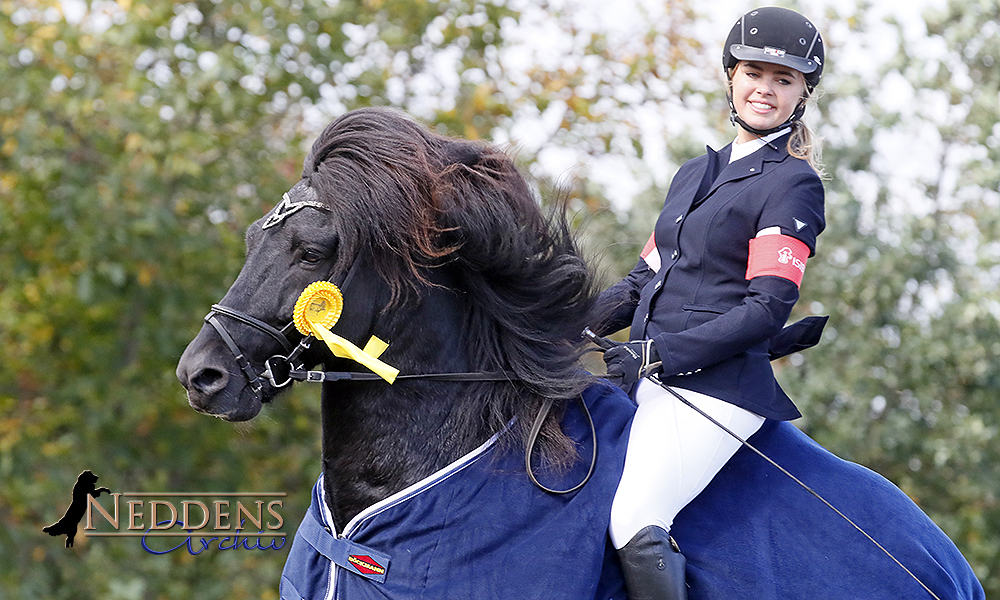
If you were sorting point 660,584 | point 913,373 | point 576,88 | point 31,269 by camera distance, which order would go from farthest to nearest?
point 576,88 → point 913,373 → point 31,269 → point 660,584

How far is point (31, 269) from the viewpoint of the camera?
6430 mm

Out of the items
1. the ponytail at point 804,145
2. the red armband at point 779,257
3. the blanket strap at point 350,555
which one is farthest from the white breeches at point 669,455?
the ponytail at point 804,145

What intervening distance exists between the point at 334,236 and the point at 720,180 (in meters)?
1.12

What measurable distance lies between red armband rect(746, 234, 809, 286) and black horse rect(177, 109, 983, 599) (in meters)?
0.52

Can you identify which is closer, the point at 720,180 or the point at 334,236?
the point at 334,236

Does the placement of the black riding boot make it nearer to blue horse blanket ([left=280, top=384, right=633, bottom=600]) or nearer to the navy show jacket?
blue horse blanket ([left=280, top=384, right=633, bottom=600])

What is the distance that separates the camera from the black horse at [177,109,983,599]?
251 cm

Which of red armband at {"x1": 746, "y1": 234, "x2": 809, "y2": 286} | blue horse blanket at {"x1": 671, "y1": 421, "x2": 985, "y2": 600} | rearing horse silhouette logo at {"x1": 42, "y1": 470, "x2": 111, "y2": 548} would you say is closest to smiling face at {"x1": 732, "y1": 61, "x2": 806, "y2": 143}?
red armband at {"x1": 746, "y1": 234, "x2": 809, "y2": 286}

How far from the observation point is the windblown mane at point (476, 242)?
262 centimetres

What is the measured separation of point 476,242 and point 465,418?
49cm

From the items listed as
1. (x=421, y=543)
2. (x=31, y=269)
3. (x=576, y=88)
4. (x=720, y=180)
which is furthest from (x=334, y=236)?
(x=576, y=88)

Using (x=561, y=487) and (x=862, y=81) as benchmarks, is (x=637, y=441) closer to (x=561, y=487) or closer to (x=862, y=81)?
(x=561, y=487)

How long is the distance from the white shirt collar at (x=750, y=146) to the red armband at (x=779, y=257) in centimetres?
36

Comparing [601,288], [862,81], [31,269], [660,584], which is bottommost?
[31,269]
